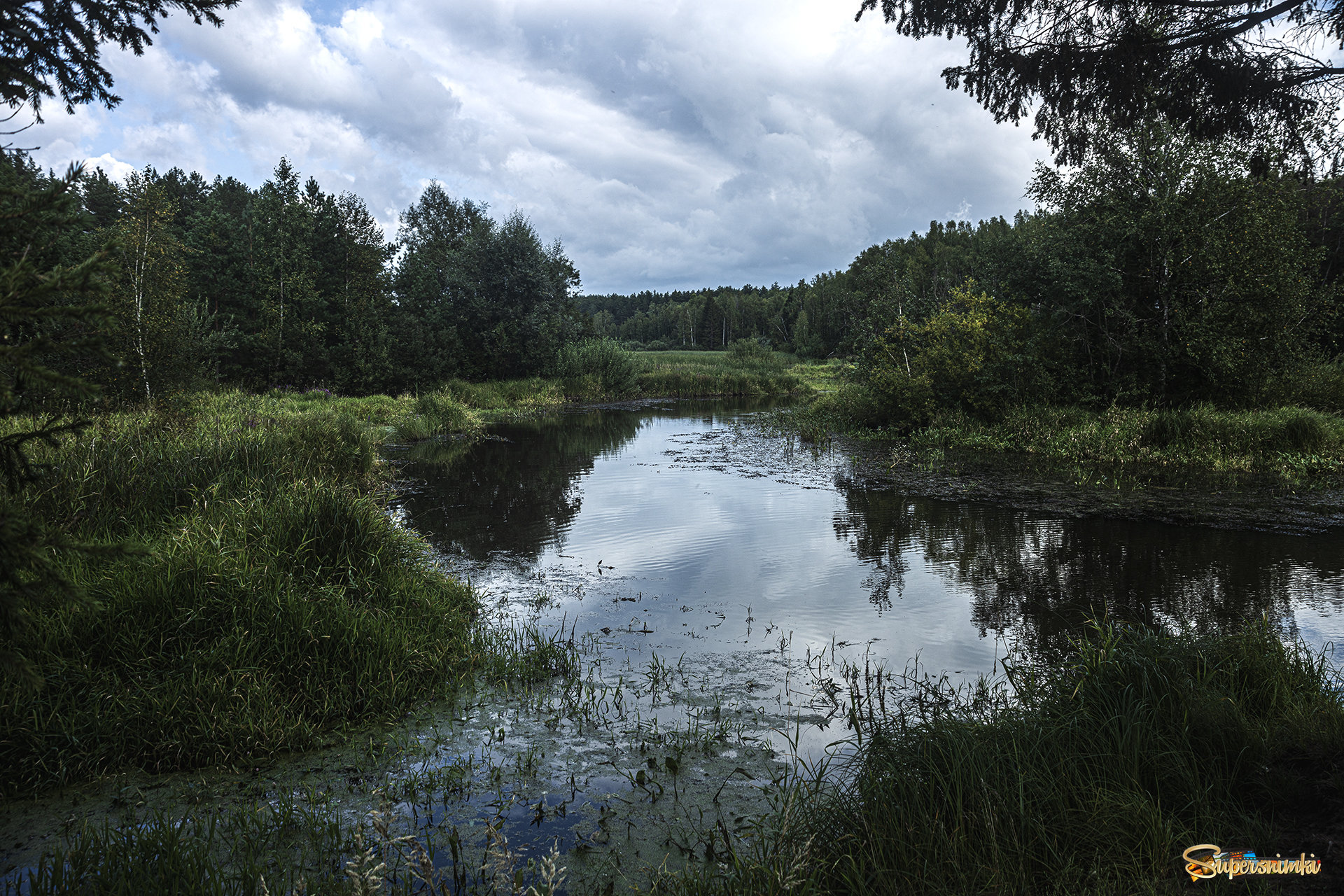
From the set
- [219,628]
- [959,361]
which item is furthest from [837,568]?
[959,361]

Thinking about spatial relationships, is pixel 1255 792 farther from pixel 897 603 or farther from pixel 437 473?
pixel 437 473

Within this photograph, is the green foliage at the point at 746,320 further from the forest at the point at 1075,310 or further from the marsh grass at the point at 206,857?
the marsh grass at the point at 206,857

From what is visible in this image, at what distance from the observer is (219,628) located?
446 centimetres

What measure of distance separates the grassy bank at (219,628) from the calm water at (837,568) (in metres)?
1.59

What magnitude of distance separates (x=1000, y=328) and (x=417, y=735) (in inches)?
744

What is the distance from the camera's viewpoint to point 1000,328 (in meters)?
18.9

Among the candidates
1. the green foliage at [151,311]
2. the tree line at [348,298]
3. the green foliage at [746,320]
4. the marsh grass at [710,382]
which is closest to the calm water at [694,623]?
the green foliage at [151,311]

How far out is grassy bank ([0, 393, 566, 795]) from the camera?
3.80 meters

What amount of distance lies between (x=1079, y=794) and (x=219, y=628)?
504 cm

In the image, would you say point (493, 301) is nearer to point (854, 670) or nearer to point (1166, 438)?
point (1166, 438)

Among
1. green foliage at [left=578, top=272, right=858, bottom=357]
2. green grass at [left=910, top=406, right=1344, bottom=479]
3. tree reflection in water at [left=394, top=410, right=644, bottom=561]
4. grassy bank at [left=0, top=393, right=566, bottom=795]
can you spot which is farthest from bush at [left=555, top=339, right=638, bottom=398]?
green foliage at [left=578, top=272, right=858, bottom=357]

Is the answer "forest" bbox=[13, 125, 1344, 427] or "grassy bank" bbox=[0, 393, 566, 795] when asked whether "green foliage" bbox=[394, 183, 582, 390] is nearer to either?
"forest" bbox=[13, 125, 1344, 427]

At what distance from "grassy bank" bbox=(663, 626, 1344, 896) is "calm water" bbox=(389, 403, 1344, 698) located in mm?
1966

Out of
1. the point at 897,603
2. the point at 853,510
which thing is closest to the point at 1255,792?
the point at 897,603
